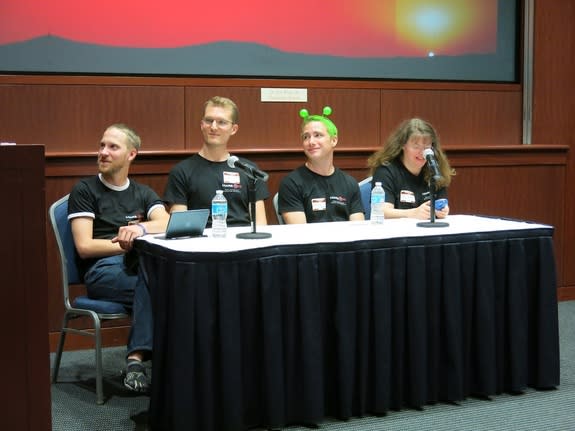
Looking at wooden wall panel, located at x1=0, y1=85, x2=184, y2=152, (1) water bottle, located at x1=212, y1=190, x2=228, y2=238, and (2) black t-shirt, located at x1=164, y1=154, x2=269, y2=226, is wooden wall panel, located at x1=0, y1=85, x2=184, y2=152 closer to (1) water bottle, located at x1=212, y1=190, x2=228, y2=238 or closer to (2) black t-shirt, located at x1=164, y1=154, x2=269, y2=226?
(2) black t-shirt, located at x1=164, y1=154, x2=269, y2=226

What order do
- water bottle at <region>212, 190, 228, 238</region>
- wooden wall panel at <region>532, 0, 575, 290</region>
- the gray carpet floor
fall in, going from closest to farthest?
the gray carpet floor → water bottle at <region>212, 190, 228, 238</region> → wooden wall panel at <region>532, 0, 575, 290</region>

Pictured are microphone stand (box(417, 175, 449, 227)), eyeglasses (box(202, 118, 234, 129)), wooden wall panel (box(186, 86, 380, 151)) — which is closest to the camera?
microphone stand (box(417, 175, 449, 227))

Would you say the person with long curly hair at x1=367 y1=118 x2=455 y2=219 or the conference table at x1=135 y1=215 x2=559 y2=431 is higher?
the person with long curly hair at x1=367 y1=118 x2=455 y2=219

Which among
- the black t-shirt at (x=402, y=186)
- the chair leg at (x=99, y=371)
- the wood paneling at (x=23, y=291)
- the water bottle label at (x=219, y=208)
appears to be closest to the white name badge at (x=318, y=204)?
the black t-shirt at (x=402, y=186)

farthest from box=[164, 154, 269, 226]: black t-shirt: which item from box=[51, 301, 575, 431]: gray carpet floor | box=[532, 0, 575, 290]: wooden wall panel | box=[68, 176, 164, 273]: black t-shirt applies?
box=[532, 0, 575, 290]: wooden wall panel

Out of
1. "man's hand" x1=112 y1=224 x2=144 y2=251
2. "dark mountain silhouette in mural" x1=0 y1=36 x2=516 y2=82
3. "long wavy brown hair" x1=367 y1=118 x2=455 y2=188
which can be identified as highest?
"dark mountain silhouette in mural" x1=0 y1=36 x2=516 y2=82

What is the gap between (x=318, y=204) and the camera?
4020 millimetres

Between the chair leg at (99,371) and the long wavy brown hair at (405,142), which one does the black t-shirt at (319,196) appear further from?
the chair leg at (99,371)

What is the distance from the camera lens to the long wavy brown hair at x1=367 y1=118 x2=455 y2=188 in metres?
4.20

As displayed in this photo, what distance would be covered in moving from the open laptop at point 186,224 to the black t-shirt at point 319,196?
34.1 inches

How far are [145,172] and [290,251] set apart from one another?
1.63 metres

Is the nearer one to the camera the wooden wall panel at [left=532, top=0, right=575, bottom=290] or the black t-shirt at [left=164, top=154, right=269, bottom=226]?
the black t-shirt at [left=164, top=154, right=269, bottom=226]

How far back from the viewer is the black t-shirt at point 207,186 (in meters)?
3.99

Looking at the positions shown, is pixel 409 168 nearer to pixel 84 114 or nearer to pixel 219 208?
pixel 219 208
